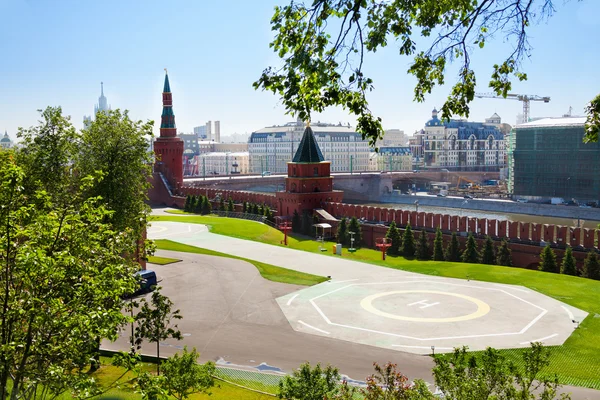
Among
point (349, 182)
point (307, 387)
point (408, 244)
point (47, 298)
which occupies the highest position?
point (47, 298)

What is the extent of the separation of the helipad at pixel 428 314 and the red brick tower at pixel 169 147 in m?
50.9

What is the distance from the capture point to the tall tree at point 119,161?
20984 mm

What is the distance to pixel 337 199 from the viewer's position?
57531 millimetres

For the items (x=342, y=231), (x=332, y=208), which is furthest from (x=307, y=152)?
(x=342, y=231)

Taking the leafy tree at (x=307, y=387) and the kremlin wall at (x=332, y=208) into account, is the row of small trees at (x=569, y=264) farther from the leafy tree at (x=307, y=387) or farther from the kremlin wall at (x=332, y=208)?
the leafy tree at (x=307, y=387)

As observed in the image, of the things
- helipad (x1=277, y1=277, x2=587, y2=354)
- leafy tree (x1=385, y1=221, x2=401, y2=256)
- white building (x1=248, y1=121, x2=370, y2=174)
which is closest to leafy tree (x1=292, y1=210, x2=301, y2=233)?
leafy tree (x1=385, y1=221, x2=401, y2=256)

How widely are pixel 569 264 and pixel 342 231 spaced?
58.4 feet

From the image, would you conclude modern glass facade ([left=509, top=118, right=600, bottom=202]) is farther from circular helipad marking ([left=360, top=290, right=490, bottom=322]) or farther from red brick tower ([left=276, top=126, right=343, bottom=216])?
circular helipad marking ([left=360, top=290, right=490, bottom=322])

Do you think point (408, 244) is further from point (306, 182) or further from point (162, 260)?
point (162, 260)

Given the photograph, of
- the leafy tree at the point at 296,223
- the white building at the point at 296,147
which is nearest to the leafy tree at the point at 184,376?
the leafy tree at the point at 296,223

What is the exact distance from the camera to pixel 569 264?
115ft

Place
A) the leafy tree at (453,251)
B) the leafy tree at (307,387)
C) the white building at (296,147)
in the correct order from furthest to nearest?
the white building at (296,147) → the leafy tree at (453,251) → the leafy tree at (307,387)

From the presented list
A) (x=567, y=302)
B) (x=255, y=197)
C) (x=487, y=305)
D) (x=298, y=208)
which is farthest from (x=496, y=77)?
(x=255, y=197)

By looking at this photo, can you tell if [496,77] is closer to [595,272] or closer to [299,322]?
[299,322]
